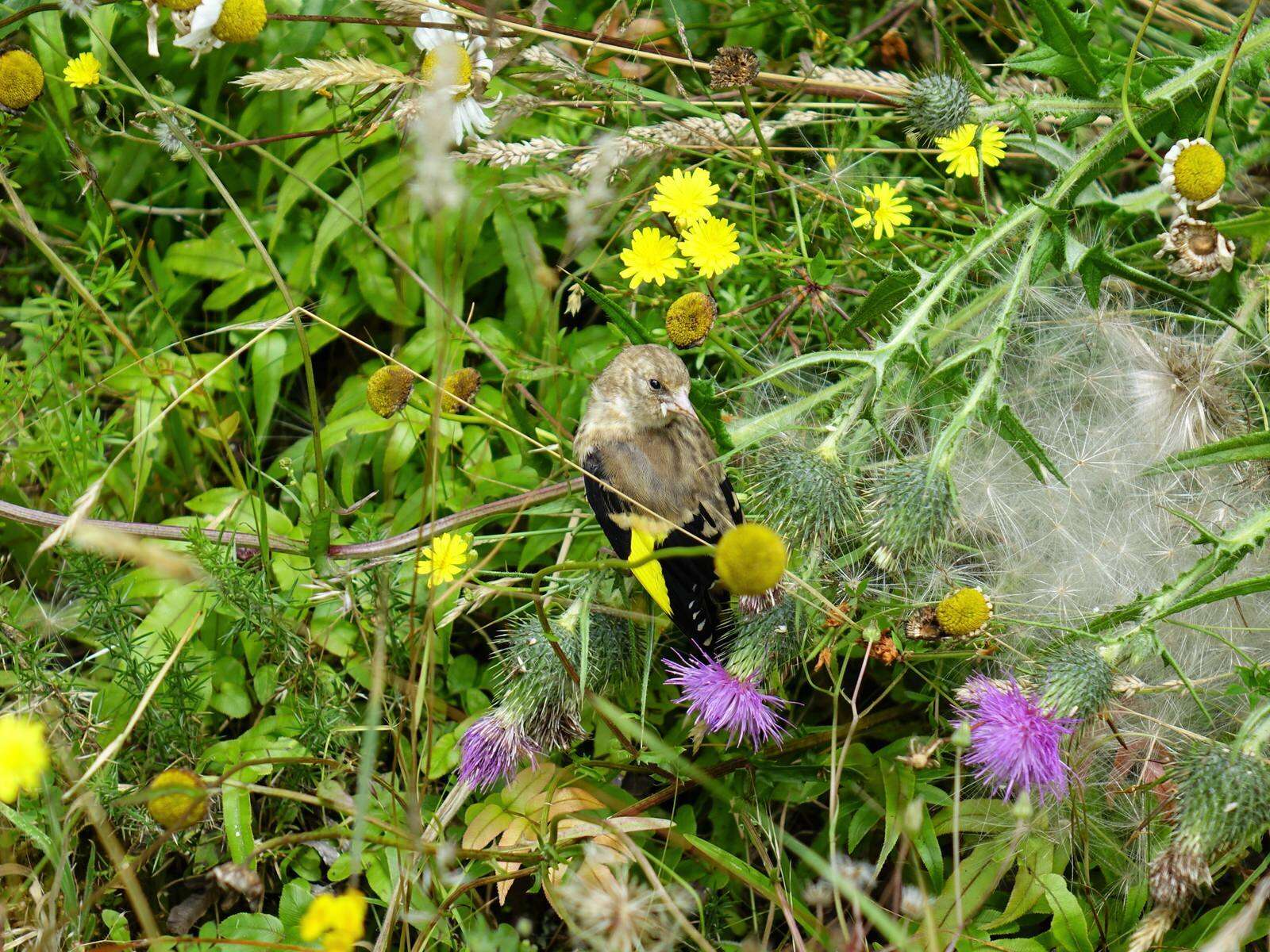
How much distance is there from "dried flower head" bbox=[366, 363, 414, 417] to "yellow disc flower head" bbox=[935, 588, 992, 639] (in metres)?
1.06

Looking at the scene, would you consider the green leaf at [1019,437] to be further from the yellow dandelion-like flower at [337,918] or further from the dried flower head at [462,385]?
the yellow dandelion-like flower at [337,918]

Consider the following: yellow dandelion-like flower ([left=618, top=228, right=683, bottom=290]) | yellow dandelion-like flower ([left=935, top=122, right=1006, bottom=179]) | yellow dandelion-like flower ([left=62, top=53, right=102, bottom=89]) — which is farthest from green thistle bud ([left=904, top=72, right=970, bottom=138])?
yellow dandelion-like flower ([left=62, top=53, right=102, bottom=89])

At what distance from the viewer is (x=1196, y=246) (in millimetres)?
2080

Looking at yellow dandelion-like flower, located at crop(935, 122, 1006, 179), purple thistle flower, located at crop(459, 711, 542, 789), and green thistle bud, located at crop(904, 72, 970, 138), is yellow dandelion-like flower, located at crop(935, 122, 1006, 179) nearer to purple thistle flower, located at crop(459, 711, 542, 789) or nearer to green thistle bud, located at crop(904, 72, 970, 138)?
green thistle bud, located at crop(904, 72, 970, 138)

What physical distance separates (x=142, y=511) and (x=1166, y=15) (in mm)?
2821

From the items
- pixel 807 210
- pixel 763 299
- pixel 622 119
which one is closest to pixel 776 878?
pixel 763 299

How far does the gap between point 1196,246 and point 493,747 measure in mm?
1582

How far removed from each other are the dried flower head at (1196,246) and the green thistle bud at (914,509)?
0.64 m

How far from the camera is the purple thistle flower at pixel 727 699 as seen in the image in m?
1.98

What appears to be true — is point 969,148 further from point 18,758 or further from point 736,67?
point 18,758

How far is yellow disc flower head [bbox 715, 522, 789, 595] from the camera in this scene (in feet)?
4.82

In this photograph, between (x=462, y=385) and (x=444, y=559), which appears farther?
(x=462, y=385)

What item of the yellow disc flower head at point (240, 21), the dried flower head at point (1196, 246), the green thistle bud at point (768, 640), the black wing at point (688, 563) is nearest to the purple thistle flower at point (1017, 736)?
the green thistle bud at point (768, 640)

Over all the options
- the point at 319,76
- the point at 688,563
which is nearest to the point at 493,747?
the point at 688,563
